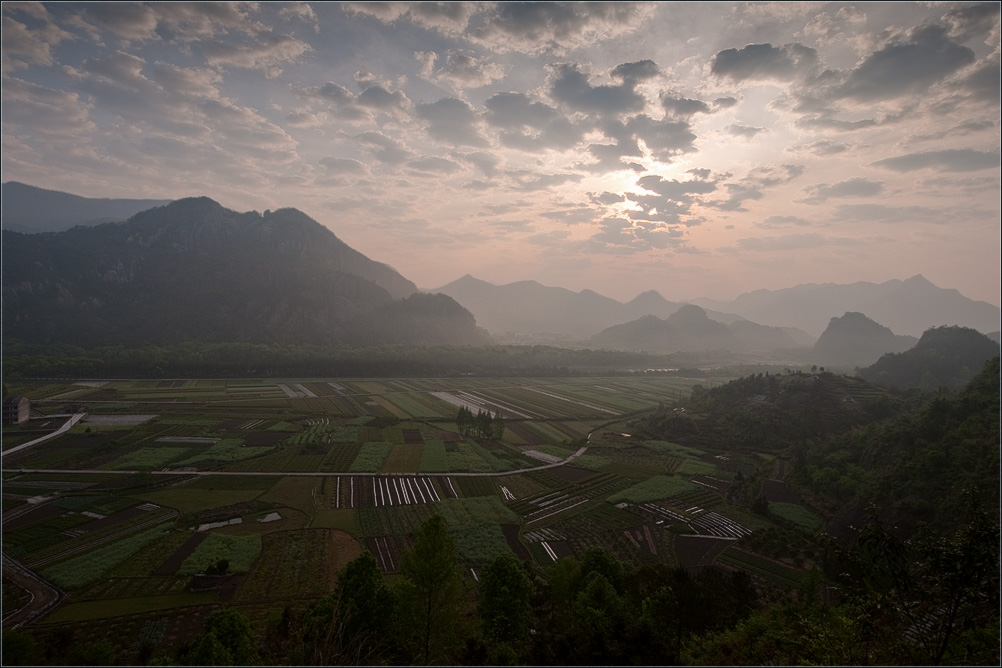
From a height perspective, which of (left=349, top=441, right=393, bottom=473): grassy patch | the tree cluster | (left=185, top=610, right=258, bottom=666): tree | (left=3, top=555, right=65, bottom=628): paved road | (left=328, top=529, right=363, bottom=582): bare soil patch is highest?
(left=185, top=610, right=258, bottom=666): tree

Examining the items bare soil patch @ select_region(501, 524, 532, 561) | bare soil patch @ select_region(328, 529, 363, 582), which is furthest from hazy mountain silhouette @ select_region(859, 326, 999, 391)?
bare soil patch @ select_region(328, 529, 363, 582)

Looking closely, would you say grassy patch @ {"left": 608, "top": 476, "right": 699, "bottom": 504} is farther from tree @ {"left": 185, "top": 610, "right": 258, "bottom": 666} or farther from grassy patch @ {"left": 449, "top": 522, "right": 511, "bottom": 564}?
tree @ {"left": 185, "top": 610, "right": 258, "bottom": 666}

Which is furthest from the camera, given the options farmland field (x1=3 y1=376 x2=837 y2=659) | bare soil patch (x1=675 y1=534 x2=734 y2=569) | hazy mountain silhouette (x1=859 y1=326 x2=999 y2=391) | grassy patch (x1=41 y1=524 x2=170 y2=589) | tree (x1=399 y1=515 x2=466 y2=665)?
hazy mountain silhouette (x1=859 y1=326 x2=999 y2=391)

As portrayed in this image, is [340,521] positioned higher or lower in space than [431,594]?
→ lower

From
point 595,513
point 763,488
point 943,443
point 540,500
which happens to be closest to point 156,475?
point 540,500

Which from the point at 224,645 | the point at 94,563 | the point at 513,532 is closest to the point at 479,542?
the point at 513,532

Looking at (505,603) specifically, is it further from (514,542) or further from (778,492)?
(778,492)
